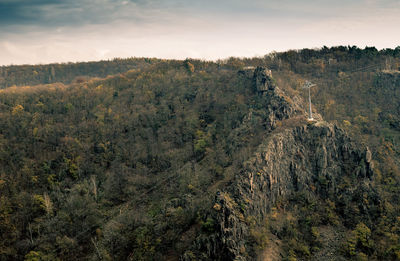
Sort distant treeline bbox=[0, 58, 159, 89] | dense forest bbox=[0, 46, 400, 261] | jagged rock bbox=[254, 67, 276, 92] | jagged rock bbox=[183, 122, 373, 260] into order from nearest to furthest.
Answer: jagged rock bbox=[183, 122, 373, 260], dense forest bbox=[0, 46, 400, 261], jagged rock bbox=[254, 67, 276, 92], distant treeline bbox=[0, 58, 159, 89]

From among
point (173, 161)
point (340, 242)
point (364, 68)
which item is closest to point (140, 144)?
point (173, 161)

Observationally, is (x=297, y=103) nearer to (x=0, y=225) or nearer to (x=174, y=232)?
(x=174, y=232)

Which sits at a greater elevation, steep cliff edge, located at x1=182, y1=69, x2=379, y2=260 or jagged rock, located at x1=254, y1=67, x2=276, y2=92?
jagged rock, located at x1=254, y1=67, x2=276, y2=92

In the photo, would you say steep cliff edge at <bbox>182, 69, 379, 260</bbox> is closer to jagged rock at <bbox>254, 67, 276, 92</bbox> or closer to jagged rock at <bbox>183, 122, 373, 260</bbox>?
jagged rock at <bbox>183, 122, 373, 260</bbox>

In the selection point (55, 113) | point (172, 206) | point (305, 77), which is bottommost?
point (172, 206)

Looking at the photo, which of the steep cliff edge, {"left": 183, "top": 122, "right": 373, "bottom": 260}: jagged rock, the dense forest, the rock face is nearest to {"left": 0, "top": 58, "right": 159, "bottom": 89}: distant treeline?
the dense forest

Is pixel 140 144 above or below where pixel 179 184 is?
above
